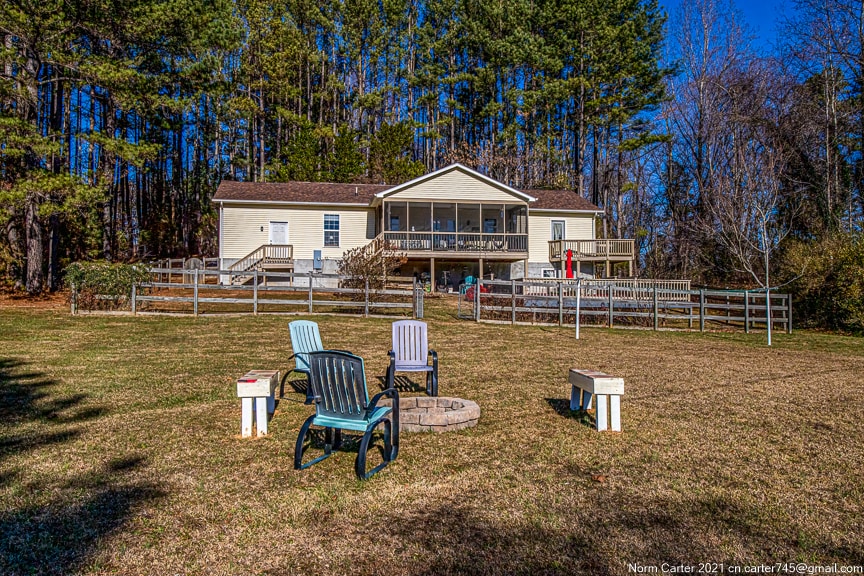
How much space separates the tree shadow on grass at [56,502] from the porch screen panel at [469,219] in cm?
2399

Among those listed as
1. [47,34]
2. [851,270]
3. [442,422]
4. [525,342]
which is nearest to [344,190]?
[47,34]

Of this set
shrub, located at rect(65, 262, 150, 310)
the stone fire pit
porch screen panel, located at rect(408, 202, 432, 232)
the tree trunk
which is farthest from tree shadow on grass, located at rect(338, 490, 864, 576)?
porch screen panel, located at rect(408, 202, 432, 232)

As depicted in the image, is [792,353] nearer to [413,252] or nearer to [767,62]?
[413,252]

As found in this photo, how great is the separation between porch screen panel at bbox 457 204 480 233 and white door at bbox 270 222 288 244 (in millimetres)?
9151

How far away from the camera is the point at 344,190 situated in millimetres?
28922

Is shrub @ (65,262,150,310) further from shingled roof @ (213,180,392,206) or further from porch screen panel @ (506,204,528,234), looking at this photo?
porch screen panel @ (506,204,528,234)

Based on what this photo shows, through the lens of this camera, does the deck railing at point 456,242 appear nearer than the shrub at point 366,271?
No

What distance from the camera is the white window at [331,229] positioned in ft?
88.8

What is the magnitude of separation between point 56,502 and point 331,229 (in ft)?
78.5

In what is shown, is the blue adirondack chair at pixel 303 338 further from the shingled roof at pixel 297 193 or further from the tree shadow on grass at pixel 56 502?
the shingled roof at pixel 297 193

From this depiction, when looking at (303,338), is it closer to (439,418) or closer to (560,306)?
(439,418)

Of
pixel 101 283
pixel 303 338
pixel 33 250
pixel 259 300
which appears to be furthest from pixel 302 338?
pixel 33 250

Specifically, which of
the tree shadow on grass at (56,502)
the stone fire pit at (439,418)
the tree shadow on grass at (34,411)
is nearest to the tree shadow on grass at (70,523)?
the tree shadow on grass at (56,502)

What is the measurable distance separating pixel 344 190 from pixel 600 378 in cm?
2489
